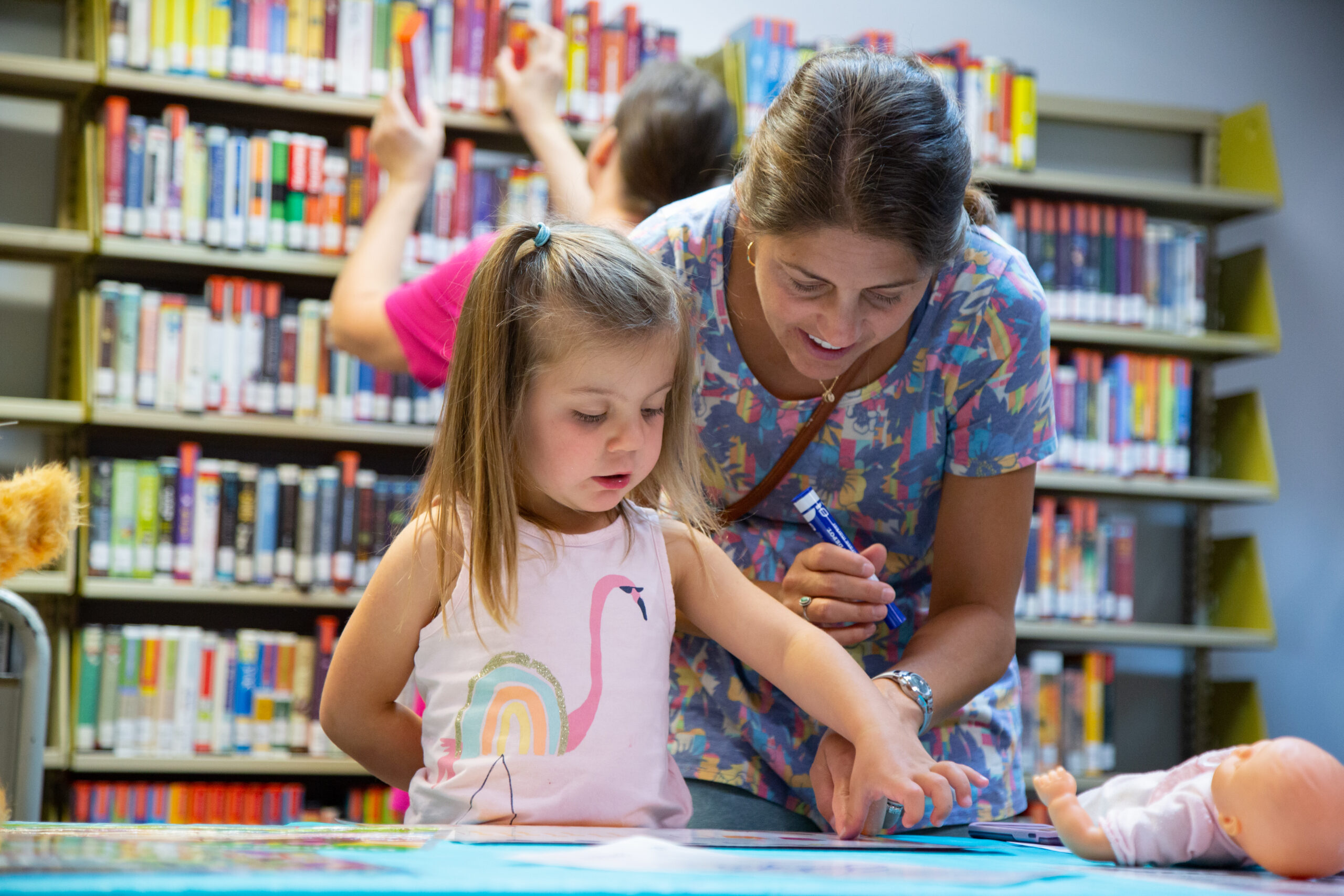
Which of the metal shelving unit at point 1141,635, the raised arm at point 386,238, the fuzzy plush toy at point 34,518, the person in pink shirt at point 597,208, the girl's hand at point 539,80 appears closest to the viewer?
the fuzzy plush toy at point 34,518

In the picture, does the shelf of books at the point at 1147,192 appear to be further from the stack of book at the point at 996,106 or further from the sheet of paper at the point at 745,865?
the sheet of paper at the point at 745,865

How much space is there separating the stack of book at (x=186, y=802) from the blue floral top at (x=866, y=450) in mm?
1843

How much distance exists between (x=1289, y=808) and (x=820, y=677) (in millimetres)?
382

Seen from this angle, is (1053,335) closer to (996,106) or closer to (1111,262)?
(1111,262)

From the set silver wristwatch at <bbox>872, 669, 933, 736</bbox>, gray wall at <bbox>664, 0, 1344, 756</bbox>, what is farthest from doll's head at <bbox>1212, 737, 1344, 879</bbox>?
gray wall at <bbox>664, 0, 1344, 756</bbox>

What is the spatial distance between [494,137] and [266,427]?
93cm

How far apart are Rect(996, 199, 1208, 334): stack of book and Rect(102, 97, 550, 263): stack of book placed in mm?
1317

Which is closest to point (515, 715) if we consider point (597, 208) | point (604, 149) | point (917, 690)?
point (917, 690)

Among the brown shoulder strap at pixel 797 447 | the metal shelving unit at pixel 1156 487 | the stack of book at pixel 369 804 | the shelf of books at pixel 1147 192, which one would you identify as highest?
the shelf of books at pixel 1147 192

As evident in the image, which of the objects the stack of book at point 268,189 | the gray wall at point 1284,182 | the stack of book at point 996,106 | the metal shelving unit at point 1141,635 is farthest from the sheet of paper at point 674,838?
the gray wall at point 1284,182

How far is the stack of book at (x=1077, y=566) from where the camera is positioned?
3299 millimetres

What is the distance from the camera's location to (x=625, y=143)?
2.07m

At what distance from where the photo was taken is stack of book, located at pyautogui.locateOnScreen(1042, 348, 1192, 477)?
332cm

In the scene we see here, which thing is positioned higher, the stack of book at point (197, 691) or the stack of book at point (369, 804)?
the stack of book at point (197, 691)
